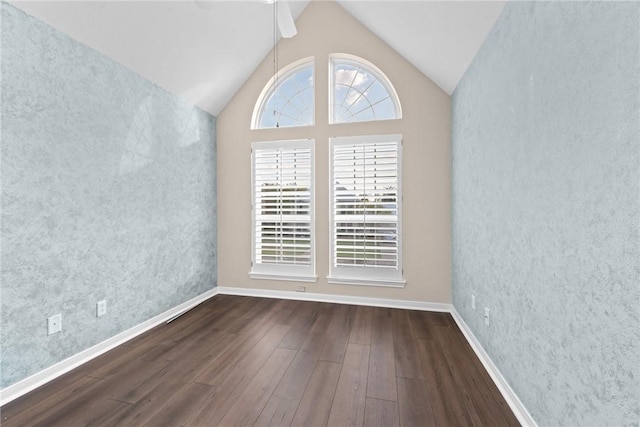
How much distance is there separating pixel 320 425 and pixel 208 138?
3.41m

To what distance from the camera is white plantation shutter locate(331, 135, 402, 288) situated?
335 centimetres

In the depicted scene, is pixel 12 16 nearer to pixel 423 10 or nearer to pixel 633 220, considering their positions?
pixel 423 10

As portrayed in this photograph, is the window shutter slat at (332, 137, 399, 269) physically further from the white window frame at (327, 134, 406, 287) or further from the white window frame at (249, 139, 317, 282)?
the white window frame at (249, 139, 317, 282)

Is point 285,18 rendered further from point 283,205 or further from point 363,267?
point 363,267

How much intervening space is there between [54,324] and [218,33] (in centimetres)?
293

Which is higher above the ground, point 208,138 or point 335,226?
point 208,138

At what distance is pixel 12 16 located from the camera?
69.6 inches

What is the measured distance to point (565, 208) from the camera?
1.21m

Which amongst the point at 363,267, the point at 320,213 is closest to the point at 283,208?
the point at 320,213

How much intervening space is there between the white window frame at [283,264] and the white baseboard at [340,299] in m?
0.20

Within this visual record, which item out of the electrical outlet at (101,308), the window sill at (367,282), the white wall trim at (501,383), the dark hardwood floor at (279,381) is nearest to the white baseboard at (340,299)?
the window sill at (367,282)

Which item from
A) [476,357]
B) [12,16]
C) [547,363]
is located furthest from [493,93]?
[12,16]

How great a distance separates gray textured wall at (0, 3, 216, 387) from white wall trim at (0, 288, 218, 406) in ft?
0.14

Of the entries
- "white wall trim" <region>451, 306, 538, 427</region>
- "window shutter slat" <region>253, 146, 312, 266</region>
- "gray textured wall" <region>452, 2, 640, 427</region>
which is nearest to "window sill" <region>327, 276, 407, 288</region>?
"window shutter slat" <region>253, 146, 312, 266</region>
